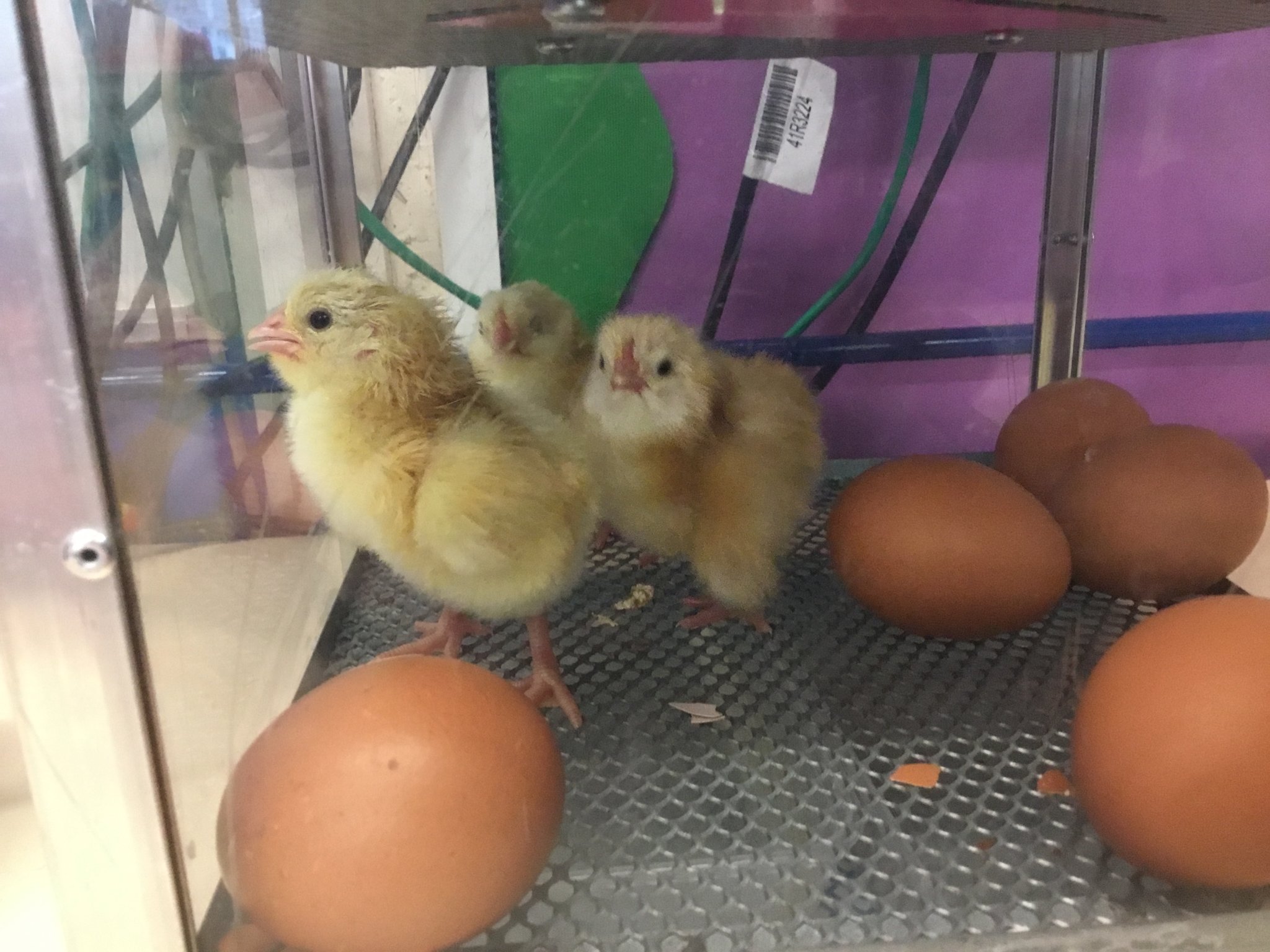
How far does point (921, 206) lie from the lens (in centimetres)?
123

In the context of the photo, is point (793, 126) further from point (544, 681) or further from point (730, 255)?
point (544, 681)

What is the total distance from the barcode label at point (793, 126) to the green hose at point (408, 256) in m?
0.46

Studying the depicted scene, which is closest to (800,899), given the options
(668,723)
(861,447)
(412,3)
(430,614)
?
(668,723)

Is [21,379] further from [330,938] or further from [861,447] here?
[861,447]

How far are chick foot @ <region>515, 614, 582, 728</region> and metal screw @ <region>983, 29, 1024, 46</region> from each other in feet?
2.46

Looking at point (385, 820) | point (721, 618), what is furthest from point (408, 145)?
point (385, 820)

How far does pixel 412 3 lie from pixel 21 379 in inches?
16.1

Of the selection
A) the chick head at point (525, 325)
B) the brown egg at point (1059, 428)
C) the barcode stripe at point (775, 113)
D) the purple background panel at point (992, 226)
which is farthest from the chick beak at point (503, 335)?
the brown egg at point (1059, 428)

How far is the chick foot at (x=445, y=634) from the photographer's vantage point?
83 cm

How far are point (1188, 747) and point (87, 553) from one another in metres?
0.58

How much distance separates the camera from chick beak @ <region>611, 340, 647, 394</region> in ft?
2.76

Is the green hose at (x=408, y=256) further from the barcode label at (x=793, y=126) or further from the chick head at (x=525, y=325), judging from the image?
the barcode label at (x=793, y=126)

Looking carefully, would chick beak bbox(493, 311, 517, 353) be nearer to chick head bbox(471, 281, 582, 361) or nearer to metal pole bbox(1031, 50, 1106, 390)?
chick head bbox(471, 281, 582, 361)

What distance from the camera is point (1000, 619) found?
81 centimetres
